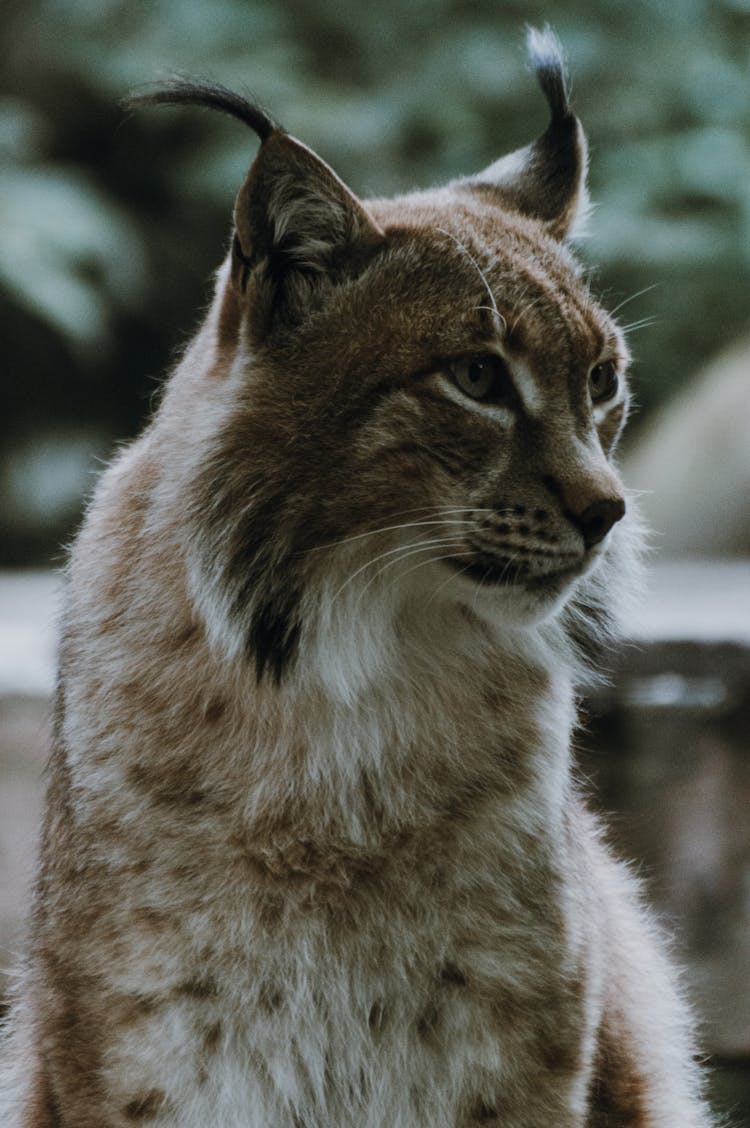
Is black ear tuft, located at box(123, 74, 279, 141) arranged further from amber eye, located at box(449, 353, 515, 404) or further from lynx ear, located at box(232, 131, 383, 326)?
amber eye, located at box(449, 353, 515, 404)

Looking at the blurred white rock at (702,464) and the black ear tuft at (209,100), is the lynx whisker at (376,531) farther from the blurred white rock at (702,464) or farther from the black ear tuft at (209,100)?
the blurred white rock at (702,464)

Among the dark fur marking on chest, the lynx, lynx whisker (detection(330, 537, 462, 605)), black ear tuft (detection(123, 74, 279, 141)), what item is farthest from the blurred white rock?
Result: black ear tuft (detection(123, 74, 279, 141))

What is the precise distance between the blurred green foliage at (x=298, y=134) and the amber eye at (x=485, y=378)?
3.33 meters

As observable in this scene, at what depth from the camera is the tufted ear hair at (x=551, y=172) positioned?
245cm

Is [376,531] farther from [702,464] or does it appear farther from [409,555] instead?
[702,464]

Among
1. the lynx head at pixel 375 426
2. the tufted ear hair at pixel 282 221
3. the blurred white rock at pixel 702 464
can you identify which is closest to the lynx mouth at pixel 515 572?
the lynx head at pixel 375 426

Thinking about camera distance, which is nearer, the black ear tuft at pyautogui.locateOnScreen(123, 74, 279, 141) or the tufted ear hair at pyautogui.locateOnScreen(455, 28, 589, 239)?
the black ear tuft at pyautogui.locateOnScreen(123, 74, 279, 141)

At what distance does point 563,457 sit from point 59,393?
15.7ft

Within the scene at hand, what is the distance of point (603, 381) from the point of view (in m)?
2.27

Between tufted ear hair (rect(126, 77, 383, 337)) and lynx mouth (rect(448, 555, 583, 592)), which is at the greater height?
tufted ear hair (rect(126, 77, 383, 337))

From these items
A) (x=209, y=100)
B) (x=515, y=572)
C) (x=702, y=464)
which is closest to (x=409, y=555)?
(x=515, y=572)

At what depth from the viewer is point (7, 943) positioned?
144 inches

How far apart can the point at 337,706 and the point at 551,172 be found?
0.96 metres

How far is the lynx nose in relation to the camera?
203cm
